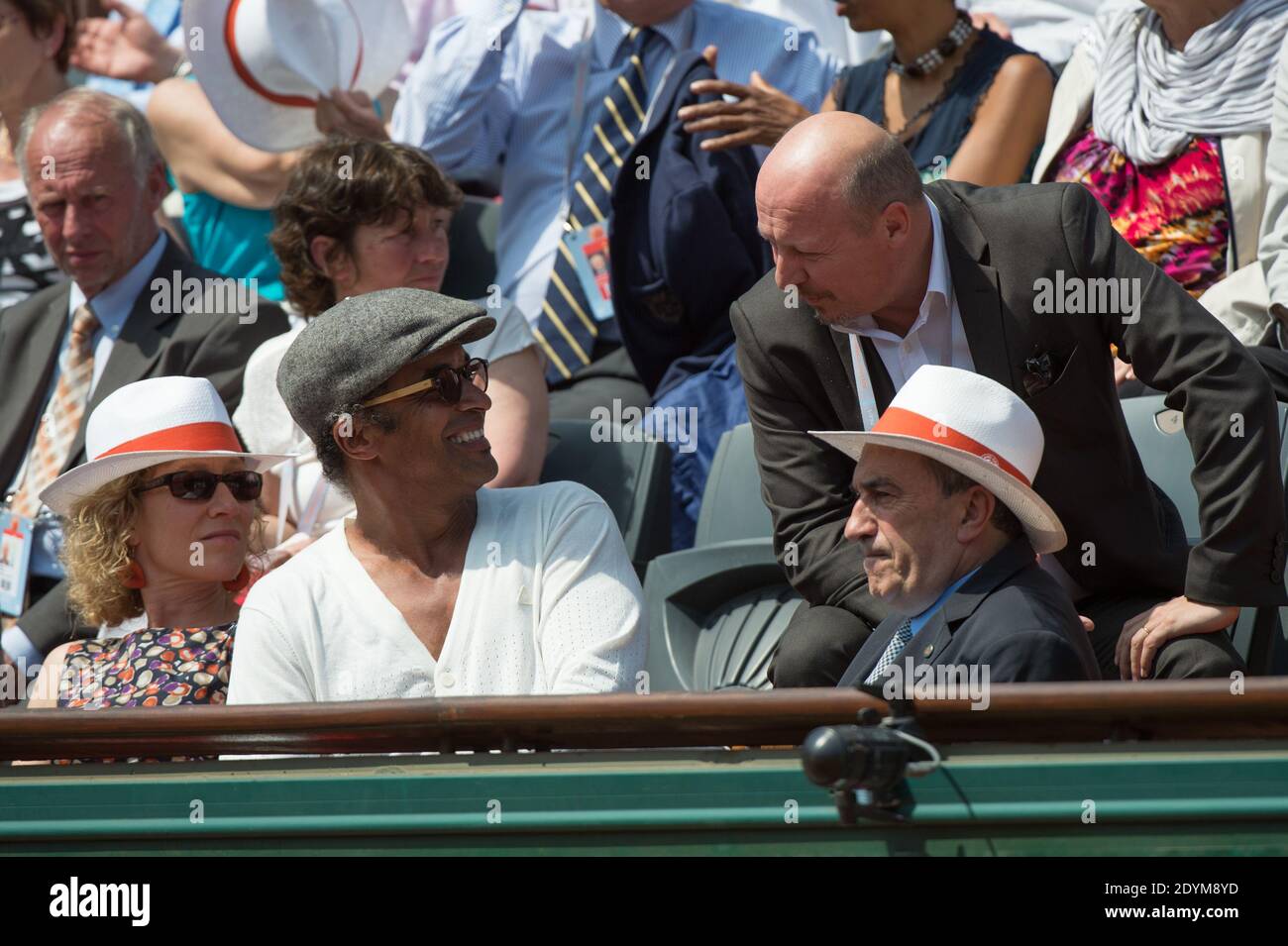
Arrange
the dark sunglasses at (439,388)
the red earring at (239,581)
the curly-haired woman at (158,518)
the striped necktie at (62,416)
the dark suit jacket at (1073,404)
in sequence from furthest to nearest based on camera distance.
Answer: the striped necktie at (62,416)
the red earring at (239,581)
the curly-haired woman at (158,518)
the dark sunglasses at (439,388)
the dark suit jacket at (1073,404)

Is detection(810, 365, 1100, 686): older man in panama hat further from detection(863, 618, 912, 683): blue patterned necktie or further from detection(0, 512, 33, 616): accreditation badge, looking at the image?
detection(0, 512, 33, 616): accreditation badge

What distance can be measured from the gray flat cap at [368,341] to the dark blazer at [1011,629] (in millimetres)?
892

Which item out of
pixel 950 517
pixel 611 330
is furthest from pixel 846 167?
pixel 611 330

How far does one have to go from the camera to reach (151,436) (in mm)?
3459

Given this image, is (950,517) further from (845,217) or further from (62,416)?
(62,416)

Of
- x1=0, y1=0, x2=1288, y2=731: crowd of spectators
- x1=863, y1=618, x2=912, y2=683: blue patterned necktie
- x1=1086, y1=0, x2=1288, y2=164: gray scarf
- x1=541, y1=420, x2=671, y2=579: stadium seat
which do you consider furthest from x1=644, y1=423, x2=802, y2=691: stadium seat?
x1=1086, y1=0, x2=1288, y2=164: gray scarf

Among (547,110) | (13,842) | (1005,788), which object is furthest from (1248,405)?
(547,110)

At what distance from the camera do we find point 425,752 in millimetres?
2438

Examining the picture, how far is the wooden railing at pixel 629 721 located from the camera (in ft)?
7.16

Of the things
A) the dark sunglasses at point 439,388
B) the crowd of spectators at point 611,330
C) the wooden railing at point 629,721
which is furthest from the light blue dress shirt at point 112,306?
the wooden railing at point 629,721

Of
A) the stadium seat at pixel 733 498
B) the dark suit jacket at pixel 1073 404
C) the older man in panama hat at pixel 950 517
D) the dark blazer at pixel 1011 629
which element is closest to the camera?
the dark blazer at pixel 1011 629

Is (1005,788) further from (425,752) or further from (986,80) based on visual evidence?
(986,80)

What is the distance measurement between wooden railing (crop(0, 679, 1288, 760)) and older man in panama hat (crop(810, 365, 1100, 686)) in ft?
1.29

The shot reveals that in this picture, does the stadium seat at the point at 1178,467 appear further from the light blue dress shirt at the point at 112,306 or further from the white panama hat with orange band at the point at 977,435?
the light blue dress shirt at the point at 112,306
